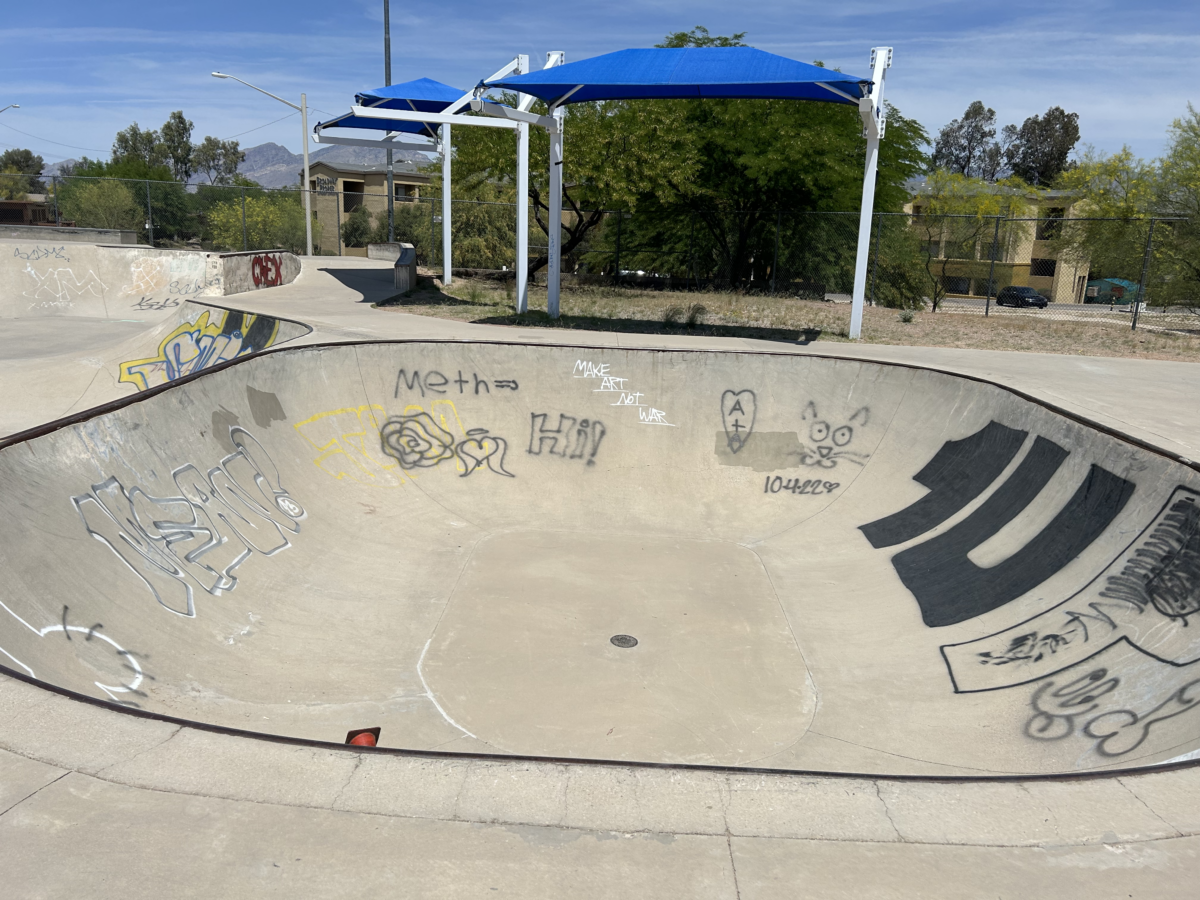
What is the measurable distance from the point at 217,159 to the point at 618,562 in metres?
138

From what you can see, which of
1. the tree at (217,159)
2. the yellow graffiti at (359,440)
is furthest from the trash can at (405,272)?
the tree at (217,159)

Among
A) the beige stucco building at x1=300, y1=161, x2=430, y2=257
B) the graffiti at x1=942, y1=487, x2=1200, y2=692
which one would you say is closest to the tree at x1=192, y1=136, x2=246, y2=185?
the beige stucco building at x1=300, y1=161, x2=430, y2=257

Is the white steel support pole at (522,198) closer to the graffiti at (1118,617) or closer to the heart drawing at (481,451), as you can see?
the heart drawing at (481,451)

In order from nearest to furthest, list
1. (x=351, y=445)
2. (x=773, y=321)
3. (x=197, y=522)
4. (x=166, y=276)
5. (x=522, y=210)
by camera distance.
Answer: (x=197, y=522)
(x=351, y=445)
(x=522, y=210)
(x=773, y=321)
(x=166, y=276)

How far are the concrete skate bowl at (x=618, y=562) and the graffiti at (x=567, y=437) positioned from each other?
0.13 ft

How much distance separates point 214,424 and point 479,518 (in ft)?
10.2

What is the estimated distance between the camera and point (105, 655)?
17.5 feet

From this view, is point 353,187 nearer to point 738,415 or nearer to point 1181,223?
point 1181,223

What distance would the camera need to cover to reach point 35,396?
11.5m

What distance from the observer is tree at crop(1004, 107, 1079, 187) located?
9231 centimetres

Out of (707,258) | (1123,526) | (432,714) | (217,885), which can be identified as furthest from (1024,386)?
(707,258)

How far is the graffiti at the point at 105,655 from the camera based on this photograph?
5020 millimetres

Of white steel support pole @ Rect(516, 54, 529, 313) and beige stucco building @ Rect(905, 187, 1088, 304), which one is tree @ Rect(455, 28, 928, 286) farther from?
beige stucco building @ Rect(905, 187, 1088, 304)

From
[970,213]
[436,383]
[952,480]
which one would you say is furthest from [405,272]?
[970,213]
